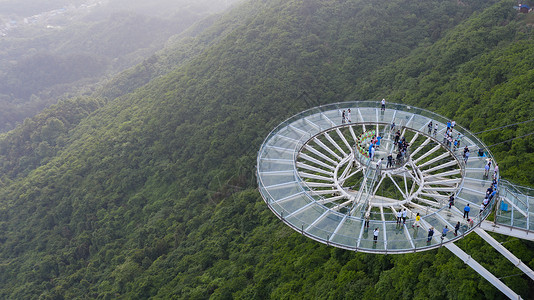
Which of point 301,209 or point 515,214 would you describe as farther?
point 301,209

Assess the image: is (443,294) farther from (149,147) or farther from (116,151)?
(116,151)

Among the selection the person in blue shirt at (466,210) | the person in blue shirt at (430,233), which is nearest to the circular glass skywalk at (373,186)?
the person in blue shirt at (430,233)

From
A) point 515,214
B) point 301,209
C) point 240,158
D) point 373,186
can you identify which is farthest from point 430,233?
point 240,158

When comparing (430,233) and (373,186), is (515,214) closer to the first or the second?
(430,233)

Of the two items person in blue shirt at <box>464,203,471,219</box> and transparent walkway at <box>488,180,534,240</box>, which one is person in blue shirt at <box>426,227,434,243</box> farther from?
transparent walkway at <box>488,180,534,240</box>

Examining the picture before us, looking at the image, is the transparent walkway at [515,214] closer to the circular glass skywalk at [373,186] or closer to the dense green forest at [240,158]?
the circular glass skywalk at [373,186]

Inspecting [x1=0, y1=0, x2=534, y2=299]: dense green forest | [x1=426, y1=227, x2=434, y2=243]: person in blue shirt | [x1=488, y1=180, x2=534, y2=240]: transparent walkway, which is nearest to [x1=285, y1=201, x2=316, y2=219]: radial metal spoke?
[x1=426, y1=227, x2=434, y2=243]: person in blue shirt
